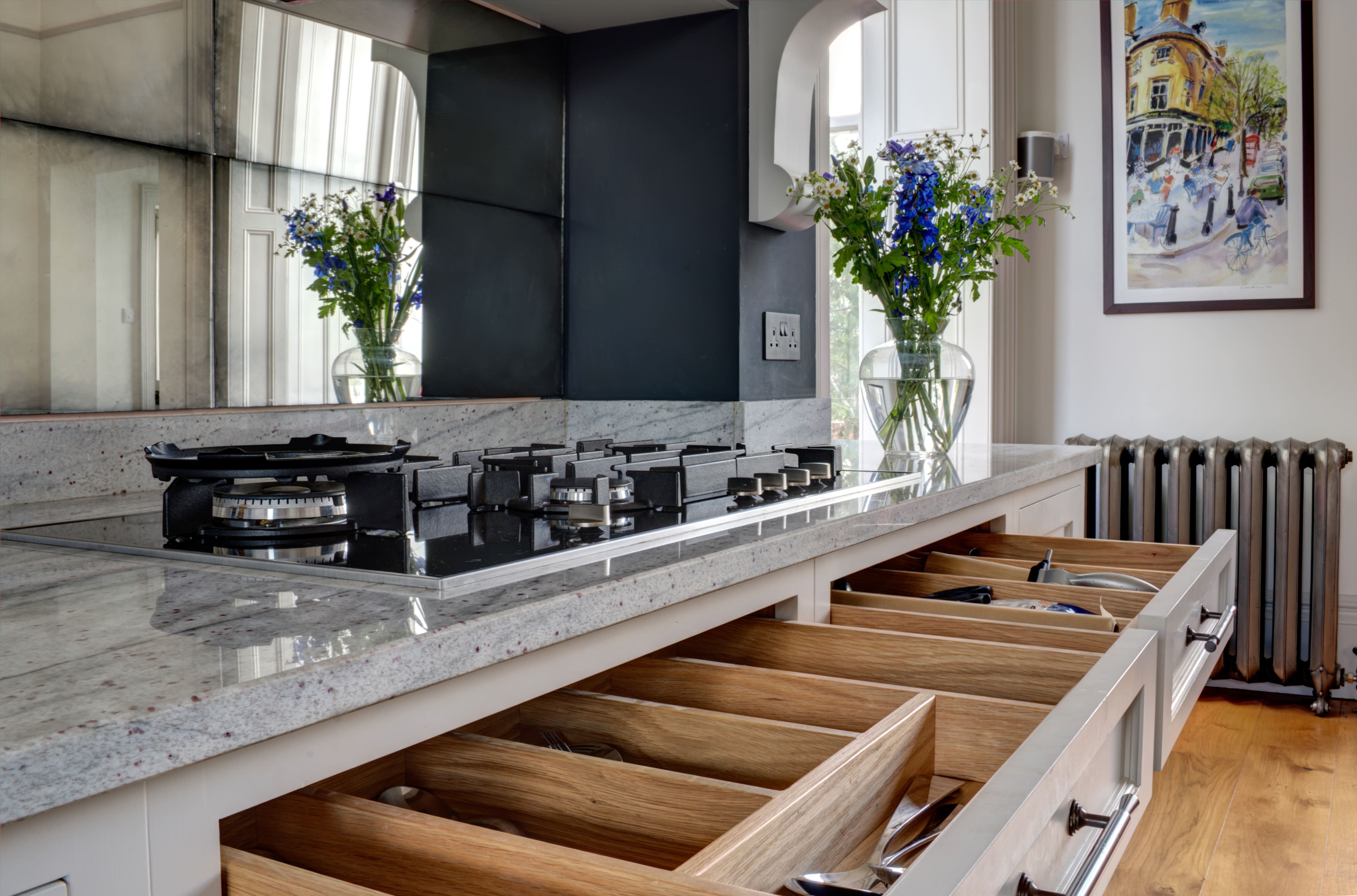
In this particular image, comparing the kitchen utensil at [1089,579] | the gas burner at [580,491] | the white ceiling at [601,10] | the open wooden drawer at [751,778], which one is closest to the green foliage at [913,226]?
the white ceiling at [601,10]

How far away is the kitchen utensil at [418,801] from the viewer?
0.77 meters

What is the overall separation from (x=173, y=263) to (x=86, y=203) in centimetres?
12

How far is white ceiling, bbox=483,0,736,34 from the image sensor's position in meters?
1.83

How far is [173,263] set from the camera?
1314 millimetres

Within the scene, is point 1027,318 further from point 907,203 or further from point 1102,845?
point 1102,845

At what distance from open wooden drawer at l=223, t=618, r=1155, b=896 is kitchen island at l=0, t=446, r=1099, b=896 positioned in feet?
0.15

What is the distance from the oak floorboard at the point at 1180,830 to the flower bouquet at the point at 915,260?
95 centimetres

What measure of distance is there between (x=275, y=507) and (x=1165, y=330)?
3.39 meters

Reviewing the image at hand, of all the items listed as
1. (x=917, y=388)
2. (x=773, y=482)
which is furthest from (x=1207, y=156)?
(x=773, y=482)

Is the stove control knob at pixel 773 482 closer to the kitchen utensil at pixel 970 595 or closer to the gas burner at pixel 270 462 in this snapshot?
the kitchen utensil at pixel 970 595

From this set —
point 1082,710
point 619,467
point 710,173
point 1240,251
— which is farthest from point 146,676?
point 1240,251

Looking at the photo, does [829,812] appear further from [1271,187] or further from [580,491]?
[1271,187]

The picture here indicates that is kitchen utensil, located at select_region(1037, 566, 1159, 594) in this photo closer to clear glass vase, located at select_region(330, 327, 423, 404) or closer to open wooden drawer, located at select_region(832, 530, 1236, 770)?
open wooden drawer, located at select_region(832, 530, 1236, 770)

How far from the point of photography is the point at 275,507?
88 cm
